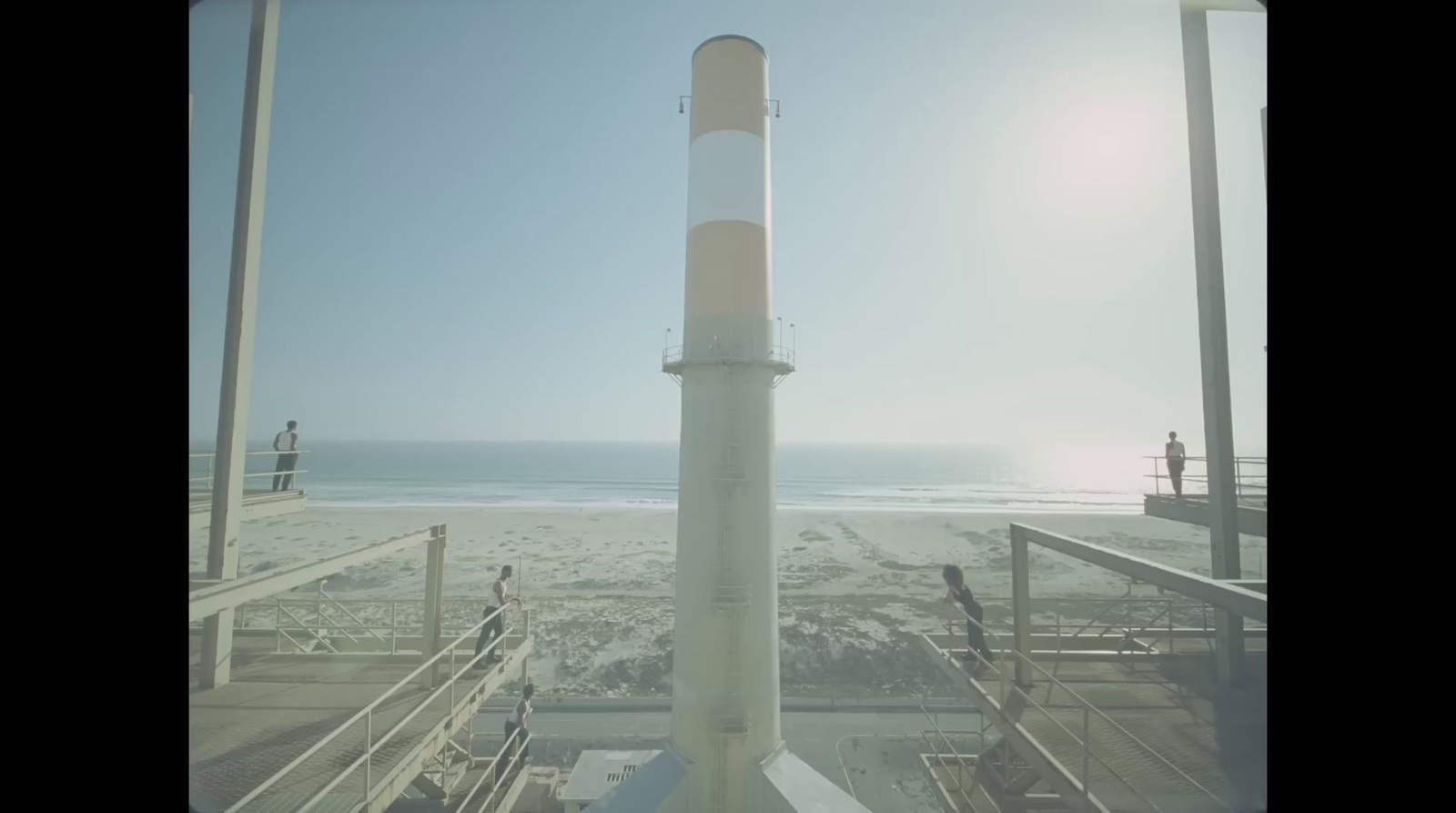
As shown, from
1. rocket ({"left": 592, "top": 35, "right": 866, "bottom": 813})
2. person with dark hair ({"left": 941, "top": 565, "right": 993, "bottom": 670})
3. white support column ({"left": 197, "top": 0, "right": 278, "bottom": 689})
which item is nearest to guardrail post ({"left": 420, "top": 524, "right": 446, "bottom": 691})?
white support column ({"left": 197, "top": 0, "right": 278, "bottom": 689})

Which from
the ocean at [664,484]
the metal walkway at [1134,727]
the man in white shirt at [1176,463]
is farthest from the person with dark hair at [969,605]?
the ocean at [664,484]

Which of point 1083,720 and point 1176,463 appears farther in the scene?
point 1176,463

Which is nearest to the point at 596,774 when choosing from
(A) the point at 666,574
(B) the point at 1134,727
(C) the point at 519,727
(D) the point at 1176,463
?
(C) the point at 519,727

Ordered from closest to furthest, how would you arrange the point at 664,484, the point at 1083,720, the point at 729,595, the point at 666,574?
1. the point at 1083,720
2. the point at 729,595
3. the point at 666,574
4. the point at 664,484

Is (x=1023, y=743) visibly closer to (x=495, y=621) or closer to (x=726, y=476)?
(x=726, y=476)

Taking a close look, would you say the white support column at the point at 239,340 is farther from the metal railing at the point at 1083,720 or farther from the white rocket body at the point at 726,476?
the metal railing at the point at 1083,720

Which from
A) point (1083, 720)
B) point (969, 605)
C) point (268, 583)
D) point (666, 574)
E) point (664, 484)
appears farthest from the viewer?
point (664, 484)
